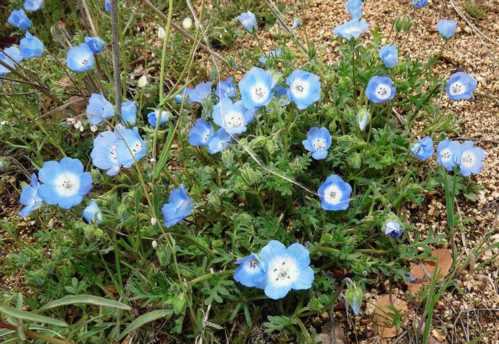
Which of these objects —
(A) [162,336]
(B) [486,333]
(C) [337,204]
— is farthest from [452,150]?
(A) [162,336]

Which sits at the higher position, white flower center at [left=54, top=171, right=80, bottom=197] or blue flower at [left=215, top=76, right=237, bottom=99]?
white flower center at [left=54, top=171, right=80, bottom=197]

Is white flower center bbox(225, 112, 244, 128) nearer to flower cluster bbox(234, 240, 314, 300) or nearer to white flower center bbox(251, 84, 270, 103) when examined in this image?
white flower center bbox(251, 84, 270, 103)

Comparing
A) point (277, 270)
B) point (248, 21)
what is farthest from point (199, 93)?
point (277, 270)

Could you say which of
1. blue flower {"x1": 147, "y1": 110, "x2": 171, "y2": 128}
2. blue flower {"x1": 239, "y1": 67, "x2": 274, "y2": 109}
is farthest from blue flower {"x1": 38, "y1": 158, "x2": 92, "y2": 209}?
blue flower {"x1": 239, "y1": 67, "x2": 274, "y2": 109}

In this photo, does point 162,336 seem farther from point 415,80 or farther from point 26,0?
point 26,0

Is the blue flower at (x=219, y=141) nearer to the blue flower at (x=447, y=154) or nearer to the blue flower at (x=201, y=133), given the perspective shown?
the blue flower at (x=201, y=133)

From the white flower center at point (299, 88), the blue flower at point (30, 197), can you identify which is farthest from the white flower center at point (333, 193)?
the blue flower at point (30, 197)

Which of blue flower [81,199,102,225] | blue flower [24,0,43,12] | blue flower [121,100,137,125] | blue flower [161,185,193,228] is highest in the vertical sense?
blue flower [24,0,43,12]
